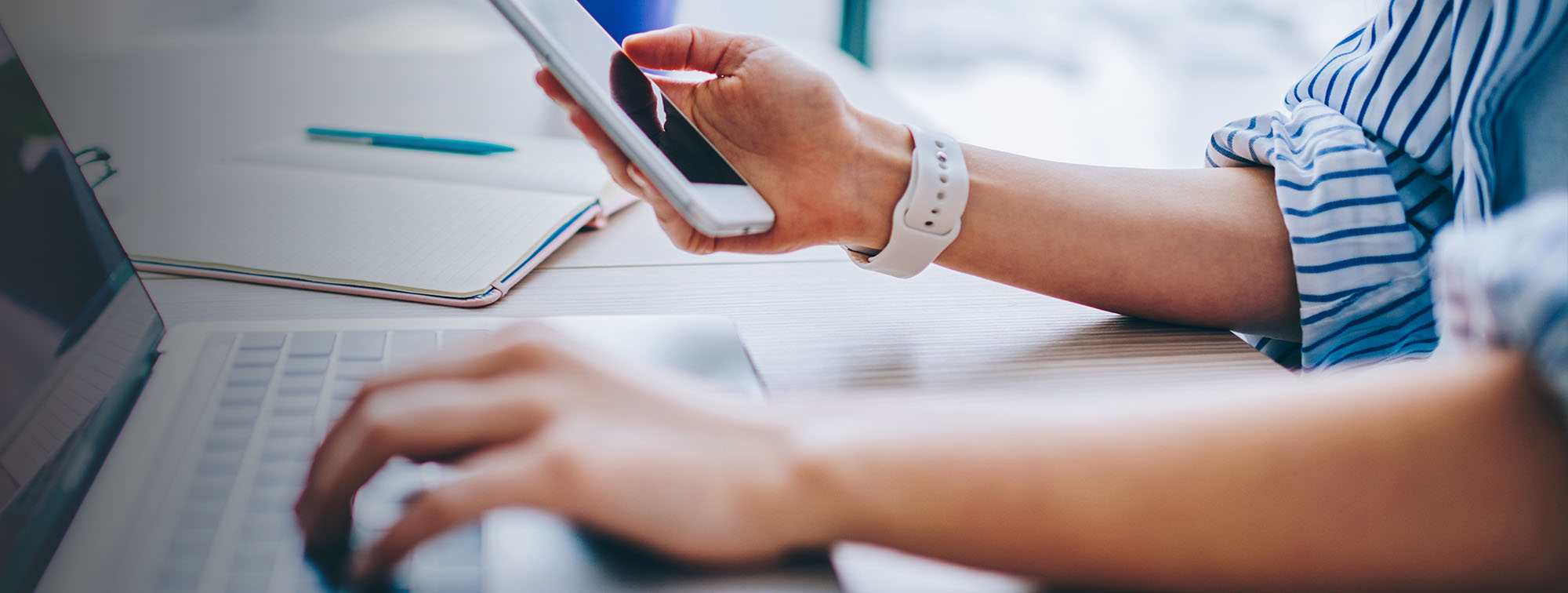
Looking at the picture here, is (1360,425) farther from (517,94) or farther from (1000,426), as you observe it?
(517,94)

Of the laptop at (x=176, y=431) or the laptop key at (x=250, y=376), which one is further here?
the laptop key at (x=250, y=376)

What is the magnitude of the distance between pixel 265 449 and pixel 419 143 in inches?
18.6

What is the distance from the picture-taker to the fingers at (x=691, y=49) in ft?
1.77

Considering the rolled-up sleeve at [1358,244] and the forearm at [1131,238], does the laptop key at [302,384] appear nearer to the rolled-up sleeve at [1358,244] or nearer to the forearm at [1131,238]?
the forearm at [1131,238]

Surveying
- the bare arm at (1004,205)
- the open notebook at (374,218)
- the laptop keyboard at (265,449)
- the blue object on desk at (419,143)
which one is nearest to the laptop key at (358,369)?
the laptop keyboard at (265,449)

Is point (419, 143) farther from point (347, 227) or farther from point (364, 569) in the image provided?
point (364, 569)

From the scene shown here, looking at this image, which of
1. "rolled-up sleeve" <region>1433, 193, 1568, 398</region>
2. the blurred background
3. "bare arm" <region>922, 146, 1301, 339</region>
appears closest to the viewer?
"rolled-up sleeve" <region>1433, 193, 1568, 398</region>

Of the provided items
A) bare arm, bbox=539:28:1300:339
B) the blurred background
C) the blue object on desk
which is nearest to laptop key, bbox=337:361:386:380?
bare arm, bbox=539:28:1300:339

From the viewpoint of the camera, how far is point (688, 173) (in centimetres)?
40

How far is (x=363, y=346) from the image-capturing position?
38cm

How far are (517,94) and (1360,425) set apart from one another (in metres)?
1.07

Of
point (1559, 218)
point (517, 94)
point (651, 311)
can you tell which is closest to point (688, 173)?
point (651, 311)

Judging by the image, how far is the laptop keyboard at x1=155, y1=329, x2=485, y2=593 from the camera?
24 cm

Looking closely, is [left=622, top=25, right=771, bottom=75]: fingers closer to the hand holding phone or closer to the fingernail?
the hand holding phone
